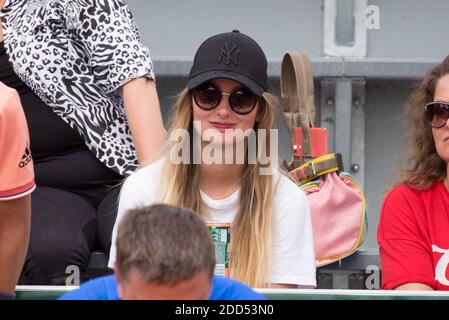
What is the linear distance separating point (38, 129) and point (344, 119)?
4.48ft

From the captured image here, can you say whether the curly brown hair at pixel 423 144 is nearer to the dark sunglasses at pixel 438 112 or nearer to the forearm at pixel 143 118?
the dark sunglasses at pixel 438 112

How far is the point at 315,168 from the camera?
2.88m

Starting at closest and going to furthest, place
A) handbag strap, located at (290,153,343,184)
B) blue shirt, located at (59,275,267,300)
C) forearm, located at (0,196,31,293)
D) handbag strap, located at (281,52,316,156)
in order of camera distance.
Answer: blue shirt, located at (59,275,267,300) → forearm, located at (0,196,31,293) → handbag strap, located at (290,153,343,184) → handbag strap, located at (281,52,316,156)

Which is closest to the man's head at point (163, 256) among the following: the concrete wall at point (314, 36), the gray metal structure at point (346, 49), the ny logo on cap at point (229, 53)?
the ny logo on cap at point (229, 53)

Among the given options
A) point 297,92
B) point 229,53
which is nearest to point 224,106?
point 229,53

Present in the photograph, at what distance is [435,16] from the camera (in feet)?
13.2

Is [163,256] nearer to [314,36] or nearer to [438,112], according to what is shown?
[438,112]

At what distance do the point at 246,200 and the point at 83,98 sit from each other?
0.64m

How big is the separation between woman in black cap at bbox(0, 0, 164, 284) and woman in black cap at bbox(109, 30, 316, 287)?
20 centimetres

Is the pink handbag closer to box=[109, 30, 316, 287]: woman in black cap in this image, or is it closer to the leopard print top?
box=[109, 30, 316, 287]: woman in black cap

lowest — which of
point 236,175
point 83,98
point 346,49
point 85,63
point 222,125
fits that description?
point 236,175

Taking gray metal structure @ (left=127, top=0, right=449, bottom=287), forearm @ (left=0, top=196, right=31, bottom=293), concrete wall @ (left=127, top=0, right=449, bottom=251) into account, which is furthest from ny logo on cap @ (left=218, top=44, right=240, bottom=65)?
concrete wall @ (left=127, top=0, right=449, bottom=251)

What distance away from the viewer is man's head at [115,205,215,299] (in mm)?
1450
